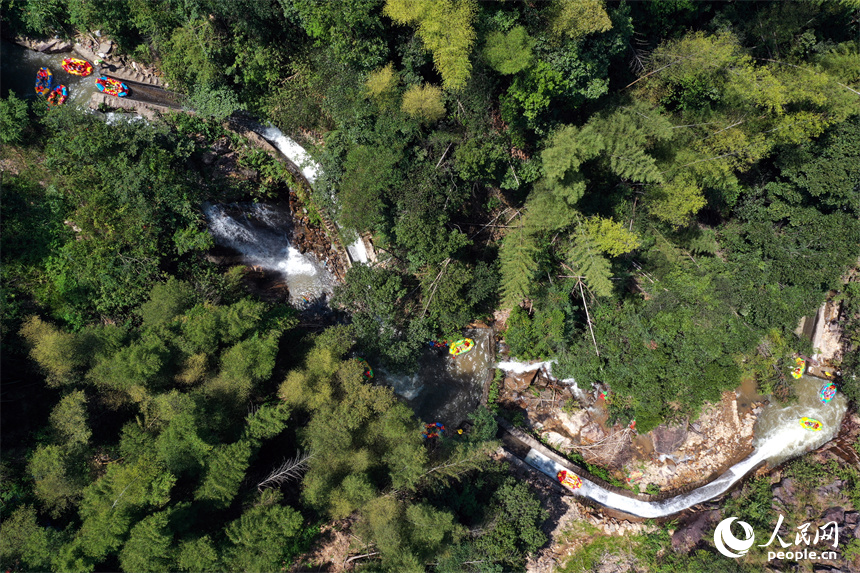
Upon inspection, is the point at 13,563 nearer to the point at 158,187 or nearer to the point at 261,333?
the point at 261,333

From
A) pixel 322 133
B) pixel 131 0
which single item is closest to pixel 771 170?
pixel 322 133

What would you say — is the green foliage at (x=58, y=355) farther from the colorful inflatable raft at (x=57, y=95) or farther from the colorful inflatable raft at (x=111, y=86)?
the colorful inflatable raft at (x=111, y=86)

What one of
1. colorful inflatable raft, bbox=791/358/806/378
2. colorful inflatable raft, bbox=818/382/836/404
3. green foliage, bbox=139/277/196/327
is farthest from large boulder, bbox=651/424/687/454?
green foliage, bbox=139/277/196/327

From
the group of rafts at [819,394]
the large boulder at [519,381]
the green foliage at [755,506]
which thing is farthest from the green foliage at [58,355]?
the green foliage at [755,506]

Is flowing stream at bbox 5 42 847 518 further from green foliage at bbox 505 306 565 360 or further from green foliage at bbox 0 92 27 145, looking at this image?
green foliage at bbox 0 92 27 145

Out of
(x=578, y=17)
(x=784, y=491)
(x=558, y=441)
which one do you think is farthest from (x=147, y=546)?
(x=784, y=491)

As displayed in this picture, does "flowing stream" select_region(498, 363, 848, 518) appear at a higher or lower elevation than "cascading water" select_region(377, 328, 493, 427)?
lower
